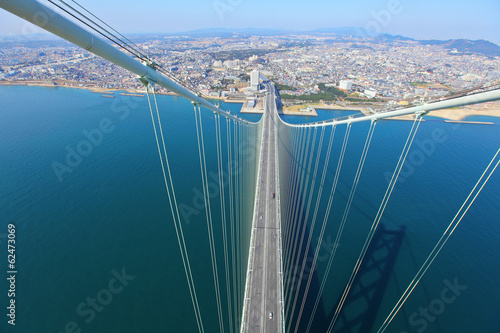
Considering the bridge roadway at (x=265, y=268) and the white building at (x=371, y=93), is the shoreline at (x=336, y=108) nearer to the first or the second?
the white building at (x=371, y=93)

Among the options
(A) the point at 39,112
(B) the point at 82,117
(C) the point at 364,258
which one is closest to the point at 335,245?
(C) the point at 364,258

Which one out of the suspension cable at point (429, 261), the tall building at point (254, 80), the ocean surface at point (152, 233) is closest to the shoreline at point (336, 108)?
the tall building at point (254, 80)

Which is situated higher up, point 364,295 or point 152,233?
point 152,233

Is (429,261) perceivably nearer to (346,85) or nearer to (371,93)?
(371,93)

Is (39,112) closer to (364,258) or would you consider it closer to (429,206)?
(364,258)

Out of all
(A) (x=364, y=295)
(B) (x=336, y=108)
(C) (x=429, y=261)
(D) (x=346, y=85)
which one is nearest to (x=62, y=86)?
(B) (x=336, y=108)

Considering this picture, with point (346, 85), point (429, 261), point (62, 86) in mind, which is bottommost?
point (429, 261)
